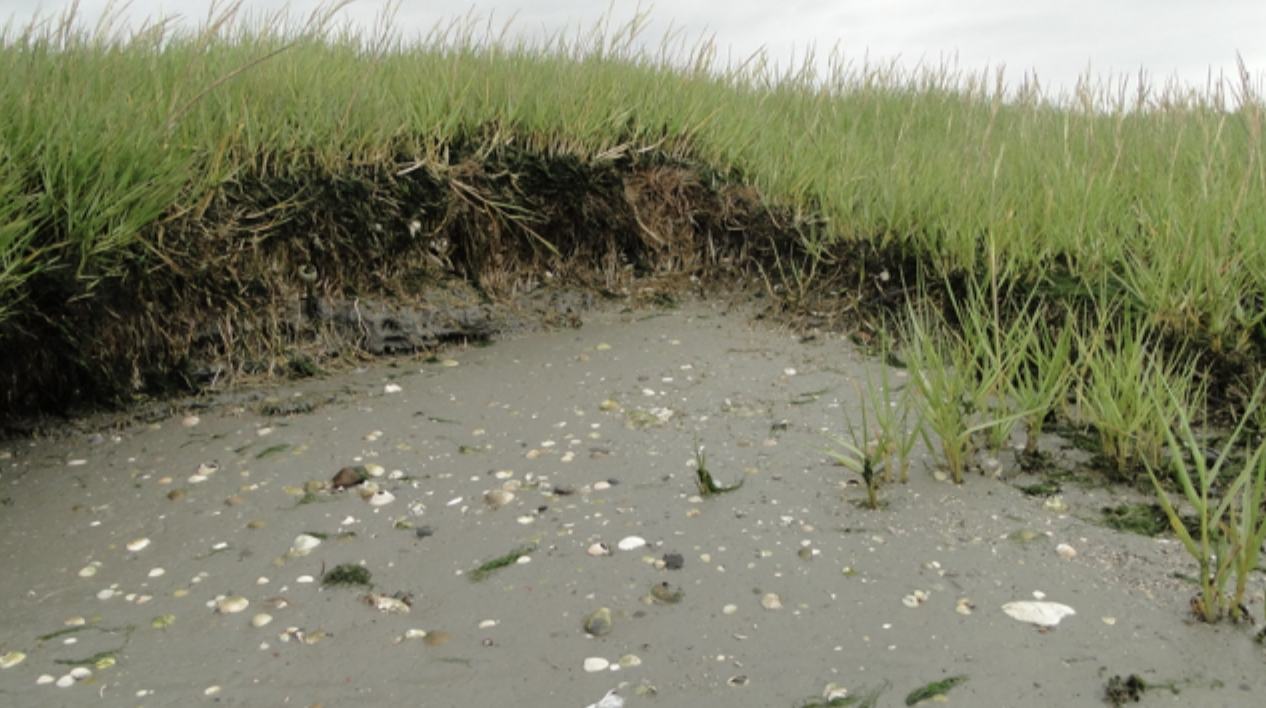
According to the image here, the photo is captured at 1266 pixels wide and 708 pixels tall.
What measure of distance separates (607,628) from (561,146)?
10.2 ft

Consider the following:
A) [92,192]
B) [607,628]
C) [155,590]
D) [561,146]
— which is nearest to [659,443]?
[607,628]

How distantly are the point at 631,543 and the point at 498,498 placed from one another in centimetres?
55

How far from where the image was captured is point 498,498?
306 cm

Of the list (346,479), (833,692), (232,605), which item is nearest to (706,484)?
A: (833,692)

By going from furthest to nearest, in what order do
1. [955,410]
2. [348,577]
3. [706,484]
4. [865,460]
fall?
[955,410] < [706,484] < [865,460] < [348,577]

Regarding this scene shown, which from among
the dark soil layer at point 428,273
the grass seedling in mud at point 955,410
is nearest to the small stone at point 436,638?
the grass seedling in mud at point 955,410

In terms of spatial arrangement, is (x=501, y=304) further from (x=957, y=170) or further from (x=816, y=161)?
(x=957, y=170)

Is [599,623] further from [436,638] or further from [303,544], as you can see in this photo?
[303,544]

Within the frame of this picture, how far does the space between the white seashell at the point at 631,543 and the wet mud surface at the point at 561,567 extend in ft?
0.09

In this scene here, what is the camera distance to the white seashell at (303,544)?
2.85 metres

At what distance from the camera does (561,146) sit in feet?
16.0

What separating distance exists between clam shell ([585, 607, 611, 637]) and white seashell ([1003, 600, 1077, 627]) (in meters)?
0.98

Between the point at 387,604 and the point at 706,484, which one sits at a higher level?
the point at 706,484

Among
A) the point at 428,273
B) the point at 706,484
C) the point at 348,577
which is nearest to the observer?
the point at 348,577
